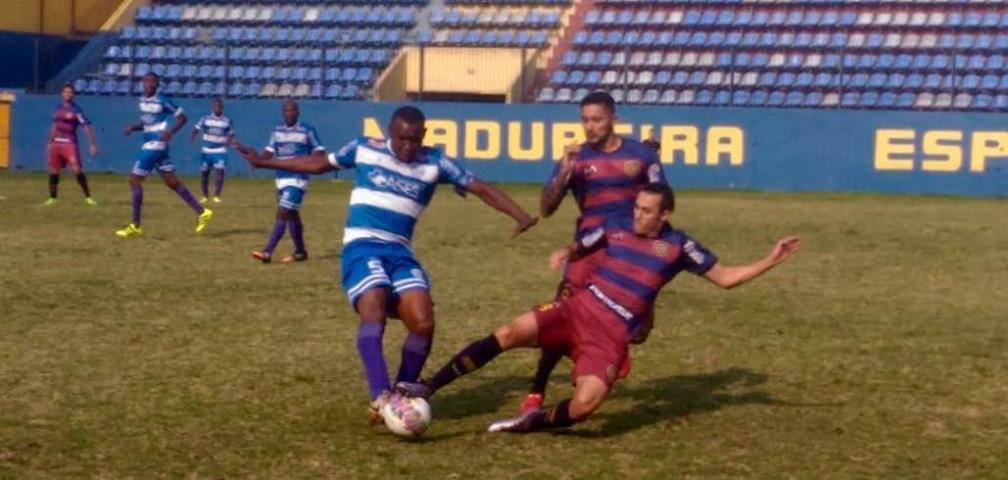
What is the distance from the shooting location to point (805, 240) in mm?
21297

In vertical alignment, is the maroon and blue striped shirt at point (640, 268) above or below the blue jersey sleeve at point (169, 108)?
below

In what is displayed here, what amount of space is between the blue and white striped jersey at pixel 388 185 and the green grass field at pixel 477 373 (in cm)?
103

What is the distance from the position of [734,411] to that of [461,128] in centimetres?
2737

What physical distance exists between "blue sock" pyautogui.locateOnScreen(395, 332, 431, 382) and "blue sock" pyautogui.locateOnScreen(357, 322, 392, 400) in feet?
0.59

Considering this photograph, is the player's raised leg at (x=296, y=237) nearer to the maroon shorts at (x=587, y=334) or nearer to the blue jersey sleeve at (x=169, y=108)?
the blue jersey sleeve at (x=169, y=108)

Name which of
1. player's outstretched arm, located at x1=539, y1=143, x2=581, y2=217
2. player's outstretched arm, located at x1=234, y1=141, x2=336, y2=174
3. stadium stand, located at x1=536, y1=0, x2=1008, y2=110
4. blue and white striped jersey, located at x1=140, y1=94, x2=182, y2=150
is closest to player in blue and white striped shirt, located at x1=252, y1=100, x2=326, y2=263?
blue and white striped jersey, located at x1=140, y1=94, x2=182, y2=150

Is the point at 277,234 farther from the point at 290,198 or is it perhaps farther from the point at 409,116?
the point at 409,116

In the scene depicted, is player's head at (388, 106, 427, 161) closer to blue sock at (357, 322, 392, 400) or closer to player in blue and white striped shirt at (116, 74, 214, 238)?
blue sock at (357, 322, 392, 400)

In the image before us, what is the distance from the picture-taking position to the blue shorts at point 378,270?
8539mm

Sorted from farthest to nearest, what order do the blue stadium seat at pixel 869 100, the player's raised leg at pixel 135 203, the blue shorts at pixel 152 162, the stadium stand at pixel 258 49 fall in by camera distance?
the stadium stand at pixel 258 49 → the blue stadium seat at pixel 869 100 → the blue shorts at pixel 152 162 → the player's raised leg at pixel 135 203

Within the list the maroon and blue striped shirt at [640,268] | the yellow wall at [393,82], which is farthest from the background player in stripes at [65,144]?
the maroon and blue striped shirt at [640,268]

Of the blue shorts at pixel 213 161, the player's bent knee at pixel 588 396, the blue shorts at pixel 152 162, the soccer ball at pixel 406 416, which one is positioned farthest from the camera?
the blue shorts at pixel 213 161

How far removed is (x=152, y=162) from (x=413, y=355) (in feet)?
41.4

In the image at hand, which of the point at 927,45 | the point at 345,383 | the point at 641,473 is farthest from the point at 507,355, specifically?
the point at 927,45
